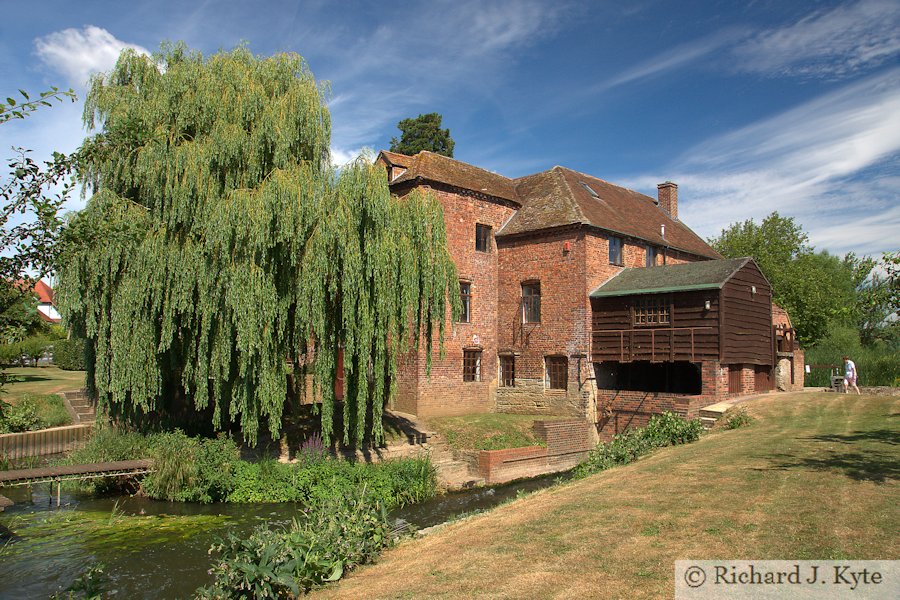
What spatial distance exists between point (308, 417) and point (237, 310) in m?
5.20

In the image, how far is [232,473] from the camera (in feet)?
47.2

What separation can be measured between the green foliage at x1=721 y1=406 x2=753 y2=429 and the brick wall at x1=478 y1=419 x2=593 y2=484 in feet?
15.5

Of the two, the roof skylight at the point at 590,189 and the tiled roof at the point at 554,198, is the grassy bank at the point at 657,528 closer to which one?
the tiled roof at the point at 554,198

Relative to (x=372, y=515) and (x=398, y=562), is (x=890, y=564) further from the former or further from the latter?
(x=372, y=515)

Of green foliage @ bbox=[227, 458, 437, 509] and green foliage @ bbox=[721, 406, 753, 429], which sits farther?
green foliage @ bbox=[721, 406, 753, 429]

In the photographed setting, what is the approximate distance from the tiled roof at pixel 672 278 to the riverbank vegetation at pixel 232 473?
10853 mm

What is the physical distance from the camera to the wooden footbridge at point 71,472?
496 inches

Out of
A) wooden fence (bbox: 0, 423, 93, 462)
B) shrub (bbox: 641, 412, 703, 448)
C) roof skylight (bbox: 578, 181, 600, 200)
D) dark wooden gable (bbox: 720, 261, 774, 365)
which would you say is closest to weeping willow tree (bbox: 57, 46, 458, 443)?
wooden fence (bbox: 0, 423, 93, 462)

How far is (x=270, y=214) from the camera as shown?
13578 mm

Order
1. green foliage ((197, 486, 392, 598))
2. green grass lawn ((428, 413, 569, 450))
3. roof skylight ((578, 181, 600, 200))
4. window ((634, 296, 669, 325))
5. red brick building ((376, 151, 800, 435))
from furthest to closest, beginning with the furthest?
1. roof skylight ((578, 181, 600, 200))
2. window ((634, 296, 669, 325))
3. red brick building ((376, 151, 800, 435))
4. green grass lawn ((428, 413, 569, 450))
5. green foliage ((197, 486, 392, 598))

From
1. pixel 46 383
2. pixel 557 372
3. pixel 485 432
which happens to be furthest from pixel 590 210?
pixel 46 383

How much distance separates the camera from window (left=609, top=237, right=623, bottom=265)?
24.2m

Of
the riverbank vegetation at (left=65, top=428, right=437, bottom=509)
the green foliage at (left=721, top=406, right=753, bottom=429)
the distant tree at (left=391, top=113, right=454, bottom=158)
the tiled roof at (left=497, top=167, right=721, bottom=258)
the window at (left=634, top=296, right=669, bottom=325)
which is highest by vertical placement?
the distant tree at (left=391, top=113, right=454, bottom=158)

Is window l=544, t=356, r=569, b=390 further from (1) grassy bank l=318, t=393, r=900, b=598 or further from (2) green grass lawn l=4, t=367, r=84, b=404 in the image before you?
(2) green grass lawn l=4, t=367, r=84, b=404
